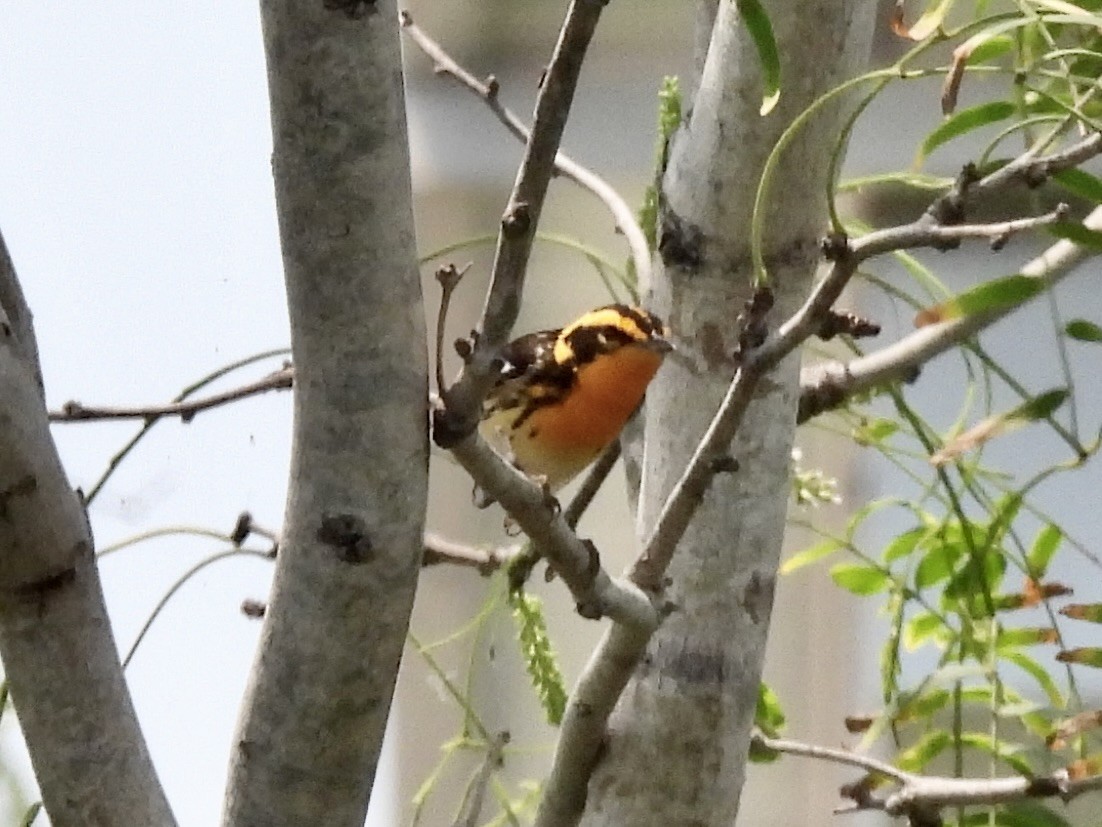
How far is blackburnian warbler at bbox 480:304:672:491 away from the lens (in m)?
0.72

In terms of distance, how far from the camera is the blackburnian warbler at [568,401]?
2.37 ft

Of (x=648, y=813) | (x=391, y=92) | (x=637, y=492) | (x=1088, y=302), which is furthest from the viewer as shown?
(x=1088, y=302)

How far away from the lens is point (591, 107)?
5.04 feet

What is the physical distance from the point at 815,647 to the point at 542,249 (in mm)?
542

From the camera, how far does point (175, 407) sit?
0.60 m

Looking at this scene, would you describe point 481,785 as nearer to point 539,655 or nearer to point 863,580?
point 539,655

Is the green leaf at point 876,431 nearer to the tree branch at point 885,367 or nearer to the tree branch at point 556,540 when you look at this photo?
the tree branch at point 885,367

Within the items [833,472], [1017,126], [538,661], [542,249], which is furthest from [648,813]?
[542,249]

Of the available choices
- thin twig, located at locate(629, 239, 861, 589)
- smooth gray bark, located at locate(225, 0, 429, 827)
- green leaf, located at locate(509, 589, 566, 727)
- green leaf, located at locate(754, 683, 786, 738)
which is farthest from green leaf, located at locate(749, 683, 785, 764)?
smooth gray bark, located at locate(225, 0, 429, 827)

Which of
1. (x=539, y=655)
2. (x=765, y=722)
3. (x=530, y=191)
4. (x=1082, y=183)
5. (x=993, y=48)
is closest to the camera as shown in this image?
(x=530, y=191)

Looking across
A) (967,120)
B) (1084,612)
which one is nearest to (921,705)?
(1084,612)

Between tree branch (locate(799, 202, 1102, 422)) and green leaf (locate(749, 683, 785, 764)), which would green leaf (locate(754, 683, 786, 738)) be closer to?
green leaf (locate(749, 683, 785, 764))

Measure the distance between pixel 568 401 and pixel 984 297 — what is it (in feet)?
1.03

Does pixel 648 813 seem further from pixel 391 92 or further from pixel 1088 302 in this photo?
pixel 1088 302
